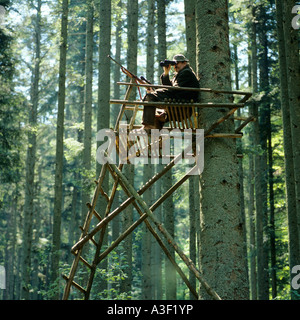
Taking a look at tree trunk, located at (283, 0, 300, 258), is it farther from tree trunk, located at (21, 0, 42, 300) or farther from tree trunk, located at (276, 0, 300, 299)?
tree trunk, located at (21, 0, 42, 300)

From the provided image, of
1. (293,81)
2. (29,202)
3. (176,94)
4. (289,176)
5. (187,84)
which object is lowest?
(29,202)

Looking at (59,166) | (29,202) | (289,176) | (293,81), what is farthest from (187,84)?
(29,202)

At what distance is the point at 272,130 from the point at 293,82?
8.97 metres

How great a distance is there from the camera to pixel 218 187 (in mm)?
4598

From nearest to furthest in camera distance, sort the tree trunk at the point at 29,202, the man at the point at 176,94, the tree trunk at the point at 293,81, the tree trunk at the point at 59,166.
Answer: the man at the point at 176,94 < the tree trunk at the point at 293,81 < the tree trunk at the point at 59,166 < the tree trunk at the point at 29,202

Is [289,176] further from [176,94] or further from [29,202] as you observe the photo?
[29,202]

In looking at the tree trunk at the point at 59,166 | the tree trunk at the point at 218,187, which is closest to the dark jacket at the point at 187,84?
the tree trunk at the point at 218,187

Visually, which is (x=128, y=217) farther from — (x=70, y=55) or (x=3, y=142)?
(x=70, y=55)

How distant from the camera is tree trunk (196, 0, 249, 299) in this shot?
432 centimetres

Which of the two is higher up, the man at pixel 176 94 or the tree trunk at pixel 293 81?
the tree trunk at pixel 293 81

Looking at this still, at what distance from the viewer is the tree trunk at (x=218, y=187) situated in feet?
14.2

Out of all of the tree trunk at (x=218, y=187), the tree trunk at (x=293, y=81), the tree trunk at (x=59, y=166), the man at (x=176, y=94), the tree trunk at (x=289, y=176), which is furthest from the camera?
the tree trunk at (x=59, y=166)

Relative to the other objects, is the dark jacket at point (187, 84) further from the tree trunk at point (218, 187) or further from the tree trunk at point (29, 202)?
the tree trunk at point (29, 202)

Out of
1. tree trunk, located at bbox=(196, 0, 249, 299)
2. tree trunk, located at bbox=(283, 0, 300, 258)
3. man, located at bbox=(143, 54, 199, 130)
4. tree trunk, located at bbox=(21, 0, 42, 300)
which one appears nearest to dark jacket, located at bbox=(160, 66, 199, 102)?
man, located at bbox=(143, 54, 199, 130)
